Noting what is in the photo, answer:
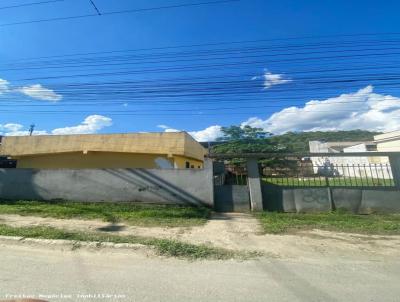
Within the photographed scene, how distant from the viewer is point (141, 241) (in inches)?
222

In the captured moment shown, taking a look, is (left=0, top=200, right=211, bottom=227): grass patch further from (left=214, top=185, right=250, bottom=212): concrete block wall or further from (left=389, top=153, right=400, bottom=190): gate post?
(left=389, top=153, right=400, bottom=190): gate post

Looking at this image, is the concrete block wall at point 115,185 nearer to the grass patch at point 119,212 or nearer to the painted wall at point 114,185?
the painted wall at point 114,185

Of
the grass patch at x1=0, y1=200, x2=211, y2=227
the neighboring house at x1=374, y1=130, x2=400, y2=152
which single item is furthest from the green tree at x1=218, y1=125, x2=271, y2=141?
the grass patch at x1=0, y1=200, x2=211, y2=227

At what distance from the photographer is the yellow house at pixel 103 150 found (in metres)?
14.6

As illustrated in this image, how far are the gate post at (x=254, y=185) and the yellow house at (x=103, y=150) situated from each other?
5.81 meters

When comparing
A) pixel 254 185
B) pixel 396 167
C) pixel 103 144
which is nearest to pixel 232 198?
pixel 254 185

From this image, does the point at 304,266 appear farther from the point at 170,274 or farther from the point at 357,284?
the point at 170,274

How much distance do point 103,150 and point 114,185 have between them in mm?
5692

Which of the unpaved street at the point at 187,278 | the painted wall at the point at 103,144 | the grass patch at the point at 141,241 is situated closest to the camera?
the unpaved street at the point at 187,278

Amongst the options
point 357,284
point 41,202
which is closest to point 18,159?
point 41,202

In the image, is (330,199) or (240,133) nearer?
(330,199)

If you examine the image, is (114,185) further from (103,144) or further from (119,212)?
(103,144)

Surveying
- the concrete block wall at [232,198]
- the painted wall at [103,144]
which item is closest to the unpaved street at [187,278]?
the concrete block wall at [232,198]

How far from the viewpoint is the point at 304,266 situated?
175 inches
